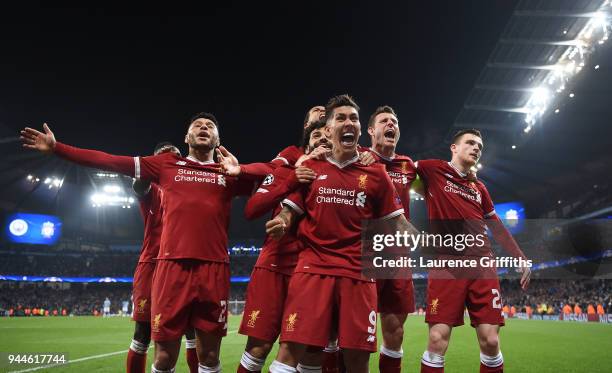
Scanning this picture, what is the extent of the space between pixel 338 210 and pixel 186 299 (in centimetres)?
166

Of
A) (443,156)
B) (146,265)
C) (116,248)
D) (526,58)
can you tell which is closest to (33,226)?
(116,248)

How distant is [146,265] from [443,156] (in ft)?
133

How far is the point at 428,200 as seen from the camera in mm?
5734

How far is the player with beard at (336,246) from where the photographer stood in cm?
354

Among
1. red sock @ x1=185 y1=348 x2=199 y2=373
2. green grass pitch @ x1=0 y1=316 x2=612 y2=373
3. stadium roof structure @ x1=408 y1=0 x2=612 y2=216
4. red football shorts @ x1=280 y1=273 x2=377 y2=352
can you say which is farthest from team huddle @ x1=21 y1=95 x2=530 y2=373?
stadium roof structure @ x1=408 y1=0 x2=612 y2=216

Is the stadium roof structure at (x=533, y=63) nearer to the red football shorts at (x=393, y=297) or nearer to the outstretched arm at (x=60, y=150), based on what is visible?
the red football shorts at (x=393, y=297)

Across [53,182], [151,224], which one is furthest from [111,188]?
[151,224]

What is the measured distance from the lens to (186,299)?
14.4 ft

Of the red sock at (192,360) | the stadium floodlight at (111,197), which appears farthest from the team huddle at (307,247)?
the stadium floodlight at (111,197)

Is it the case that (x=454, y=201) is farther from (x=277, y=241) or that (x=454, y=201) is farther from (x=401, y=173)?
(x=277, y=241)

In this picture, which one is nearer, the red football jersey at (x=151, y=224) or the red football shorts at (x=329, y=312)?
the red football shorts at (x=329, y=312)

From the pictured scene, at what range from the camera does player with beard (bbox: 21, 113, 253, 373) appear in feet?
14.4

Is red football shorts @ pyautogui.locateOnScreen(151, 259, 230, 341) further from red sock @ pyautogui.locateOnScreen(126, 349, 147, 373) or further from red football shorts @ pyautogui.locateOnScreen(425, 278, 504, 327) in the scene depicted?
red football shorts @ pyautogui.locateOnScreen(425, 278, 504, 327)

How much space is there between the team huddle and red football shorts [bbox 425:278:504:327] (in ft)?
0.04
